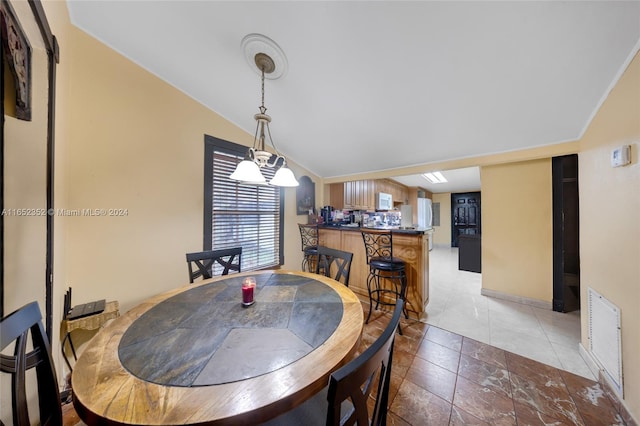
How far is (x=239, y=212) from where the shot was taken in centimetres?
269

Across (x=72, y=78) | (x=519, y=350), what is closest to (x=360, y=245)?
(x=519, y=350)

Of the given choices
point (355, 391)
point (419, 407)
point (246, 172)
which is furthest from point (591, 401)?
point (246, 172)

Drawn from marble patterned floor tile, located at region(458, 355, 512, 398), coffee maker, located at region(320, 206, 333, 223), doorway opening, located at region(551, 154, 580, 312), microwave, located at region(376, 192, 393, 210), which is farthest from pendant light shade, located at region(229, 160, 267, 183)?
microwave, located at region(376, 192, 393, 210)

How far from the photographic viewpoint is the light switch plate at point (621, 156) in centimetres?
123

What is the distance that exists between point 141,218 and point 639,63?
3632mm

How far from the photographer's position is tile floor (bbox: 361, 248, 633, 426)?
1.29 metres

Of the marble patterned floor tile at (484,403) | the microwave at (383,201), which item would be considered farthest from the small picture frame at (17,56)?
the microwave at (383,201)

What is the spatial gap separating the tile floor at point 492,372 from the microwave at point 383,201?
8.22 ft

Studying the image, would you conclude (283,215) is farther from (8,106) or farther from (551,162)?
(551,162)

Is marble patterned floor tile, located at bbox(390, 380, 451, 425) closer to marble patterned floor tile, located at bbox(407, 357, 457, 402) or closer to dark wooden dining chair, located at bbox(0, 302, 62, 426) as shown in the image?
marble patterned floor tile, located at bbox(407, 357, 457, 402)

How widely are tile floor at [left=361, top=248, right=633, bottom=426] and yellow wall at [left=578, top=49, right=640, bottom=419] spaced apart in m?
0.25

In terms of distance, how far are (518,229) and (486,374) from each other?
2.15m

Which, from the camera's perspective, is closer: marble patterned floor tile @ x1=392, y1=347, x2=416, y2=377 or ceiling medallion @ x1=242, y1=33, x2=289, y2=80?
ceiling medallion @ x1=242, y1=33, x2=289, y2=80

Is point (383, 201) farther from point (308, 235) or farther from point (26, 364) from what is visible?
point (26, 364)
